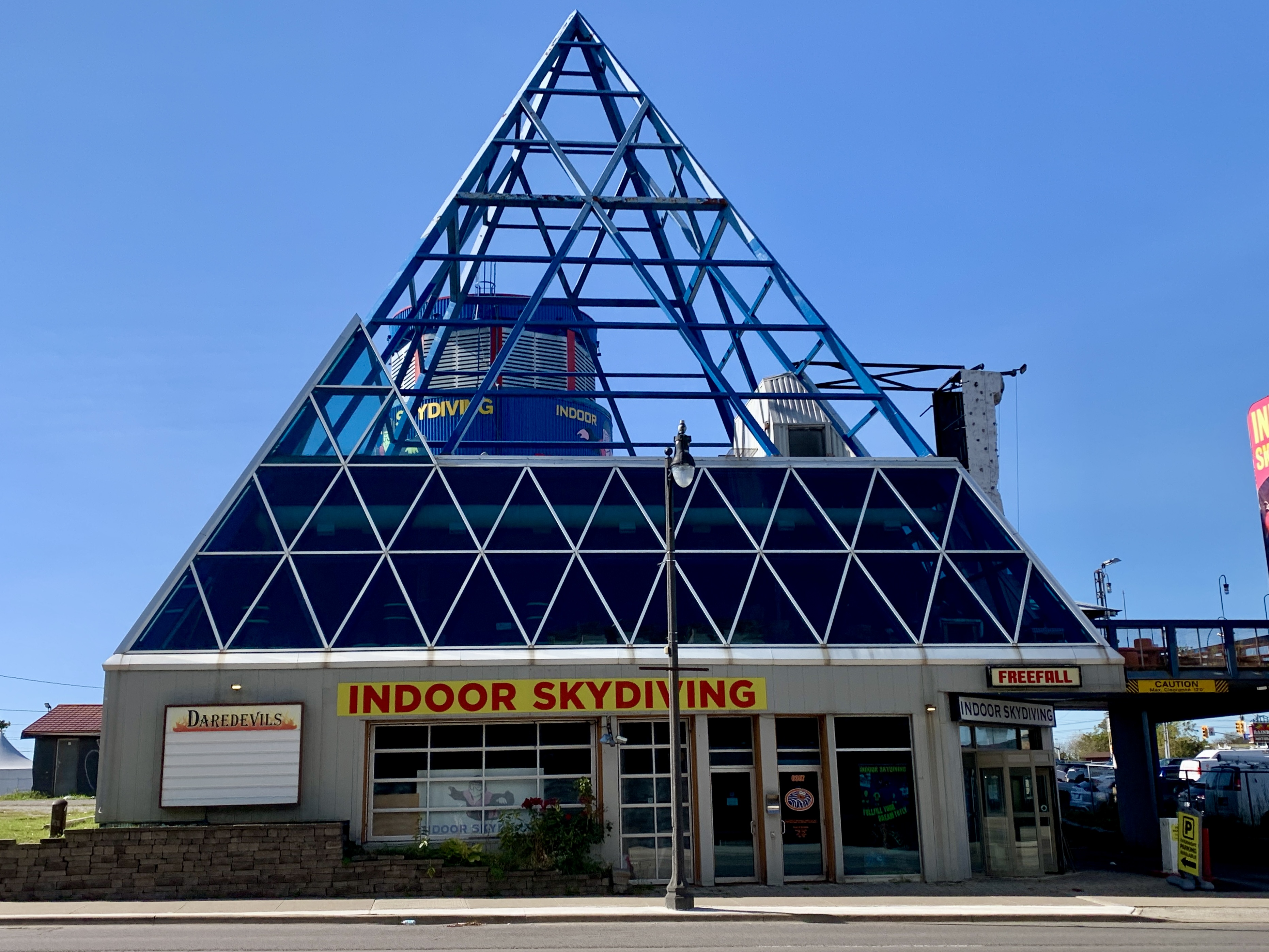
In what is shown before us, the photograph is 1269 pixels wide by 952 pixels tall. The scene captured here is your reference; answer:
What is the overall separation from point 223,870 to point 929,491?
1915 cm

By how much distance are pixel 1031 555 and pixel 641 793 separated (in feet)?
37.9

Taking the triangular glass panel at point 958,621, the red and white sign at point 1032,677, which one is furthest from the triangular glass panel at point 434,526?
the red and white sign at point 1032,677

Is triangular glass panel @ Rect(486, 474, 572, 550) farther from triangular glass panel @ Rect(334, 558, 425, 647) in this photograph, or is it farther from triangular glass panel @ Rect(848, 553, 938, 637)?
triangular glass panel @ Rect(848, 553, 938, 637)

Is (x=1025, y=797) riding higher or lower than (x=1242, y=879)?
higher

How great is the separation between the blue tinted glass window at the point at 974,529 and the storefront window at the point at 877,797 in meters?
5.20

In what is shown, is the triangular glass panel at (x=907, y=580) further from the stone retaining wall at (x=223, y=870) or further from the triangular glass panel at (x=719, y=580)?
the stone retaining wall at (x=223, y=870)

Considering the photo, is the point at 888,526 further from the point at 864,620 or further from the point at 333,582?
the point at 333,582

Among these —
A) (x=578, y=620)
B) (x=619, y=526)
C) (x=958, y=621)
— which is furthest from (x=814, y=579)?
(x=578, y=620)

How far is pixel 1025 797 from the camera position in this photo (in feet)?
94.5

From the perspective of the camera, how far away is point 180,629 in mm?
27188

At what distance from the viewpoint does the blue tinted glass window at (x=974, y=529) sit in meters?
30.5

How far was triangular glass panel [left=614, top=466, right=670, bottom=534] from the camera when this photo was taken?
3030 centimetres

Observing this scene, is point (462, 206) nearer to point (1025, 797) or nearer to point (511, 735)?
point (511, 735)

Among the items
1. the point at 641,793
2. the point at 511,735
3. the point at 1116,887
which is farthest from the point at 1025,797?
the point at 511,735
